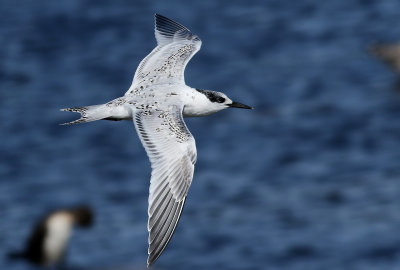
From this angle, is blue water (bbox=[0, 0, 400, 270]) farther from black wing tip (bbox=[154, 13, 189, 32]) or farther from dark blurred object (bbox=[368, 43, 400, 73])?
black wing tip (bbox=[154, 13, 189, 32])

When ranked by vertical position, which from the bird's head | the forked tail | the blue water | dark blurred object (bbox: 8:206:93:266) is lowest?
the forked tail

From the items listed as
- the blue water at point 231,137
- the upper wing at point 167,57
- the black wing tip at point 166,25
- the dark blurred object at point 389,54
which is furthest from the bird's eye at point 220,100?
the dark blurred object at point 389,54

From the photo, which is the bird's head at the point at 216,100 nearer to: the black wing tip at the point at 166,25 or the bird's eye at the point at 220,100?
the bird's eye at the point at 220,100

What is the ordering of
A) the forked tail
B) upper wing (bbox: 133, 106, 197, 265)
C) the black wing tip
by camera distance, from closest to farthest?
upper wing (bbox: 133, 106, 197, 265)
the forked tail
the black wing tip

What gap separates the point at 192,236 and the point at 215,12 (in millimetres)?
12412

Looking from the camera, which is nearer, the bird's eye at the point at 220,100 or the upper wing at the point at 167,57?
the bird's eye at the point at 220,100

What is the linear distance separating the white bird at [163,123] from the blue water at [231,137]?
29.8ft

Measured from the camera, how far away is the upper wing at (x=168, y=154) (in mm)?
12430

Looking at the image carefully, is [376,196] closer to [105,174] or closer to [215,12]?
[105,174]

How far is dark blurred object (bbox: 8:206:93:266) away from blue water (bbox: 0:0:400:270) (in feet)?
1.91

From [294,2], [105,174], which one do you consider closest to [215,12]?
[294,2]

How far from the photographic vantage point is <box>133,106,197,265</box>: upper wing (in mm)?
12430

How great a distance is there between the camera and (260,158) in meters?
29.9

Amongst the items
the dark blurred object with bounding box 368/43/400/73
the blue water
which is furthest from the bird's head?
the dark blurred object with bounding box 368/43/400/73
